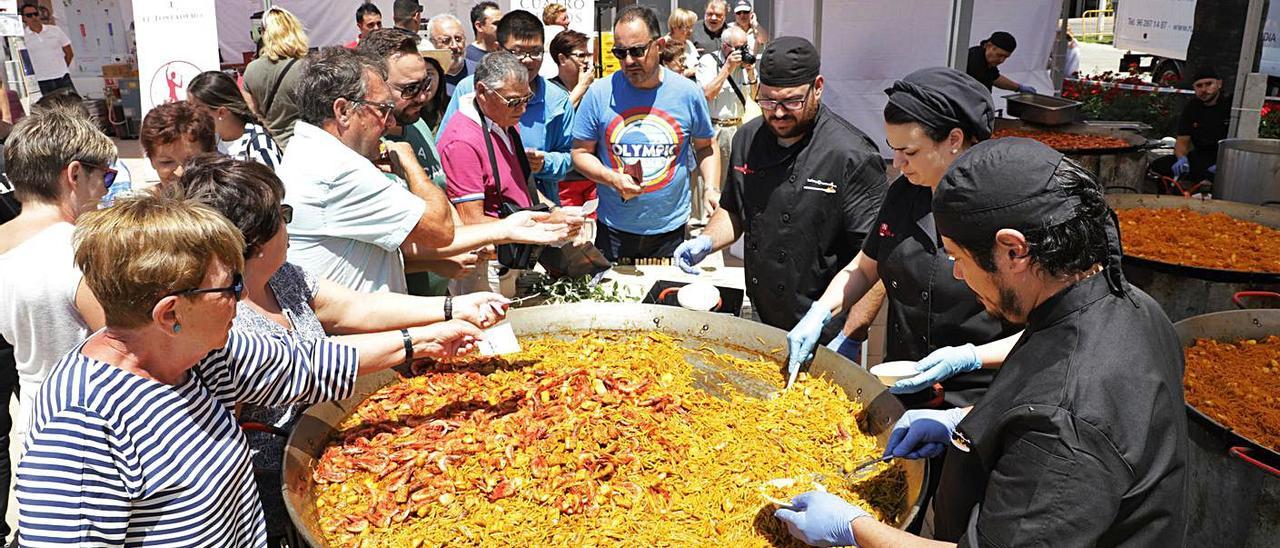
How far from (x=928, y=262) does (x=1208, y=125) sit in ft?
22.6

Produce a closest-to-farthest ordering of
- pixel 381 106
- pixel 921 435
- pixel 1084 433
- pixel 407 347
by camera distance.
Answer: pixel 1084 433
pixel 921 435
pixel 407 347
pixel 381 106

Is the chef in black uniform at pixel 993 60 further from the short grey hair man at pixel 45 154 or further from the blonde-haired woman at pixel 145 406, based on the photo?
the blonde-haired woman at pixel 145 406

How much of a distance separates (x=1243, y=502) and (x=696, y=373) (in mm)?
1933

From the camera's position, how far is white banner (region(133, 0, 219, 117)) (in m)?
7.00

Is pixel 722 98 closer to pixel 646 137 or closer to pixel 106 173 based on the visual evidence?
pixel 646 137

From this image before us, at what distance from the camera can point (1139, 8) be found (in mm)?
11305

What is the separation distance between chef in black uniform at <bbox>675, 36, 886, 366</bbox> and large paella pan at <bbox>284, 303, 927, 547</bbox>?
654 millimetres

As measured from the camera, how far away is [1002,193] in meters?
1.66

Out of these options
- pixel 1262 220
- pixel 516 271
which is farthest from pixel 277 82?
pixel 1262 220

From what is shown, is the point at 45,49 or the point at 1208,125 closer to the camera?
the point at 1208,125

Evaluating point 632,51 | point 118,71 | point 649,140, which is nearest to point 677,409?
point 649,140

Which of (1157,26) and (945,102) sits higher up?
(1157,26)

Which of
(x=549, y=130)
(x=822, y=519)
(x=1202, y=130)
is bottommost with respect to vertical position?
(x=822, y=519)

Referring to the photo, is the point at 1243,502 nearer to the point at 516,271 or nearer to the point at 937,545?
the point at 937,545
